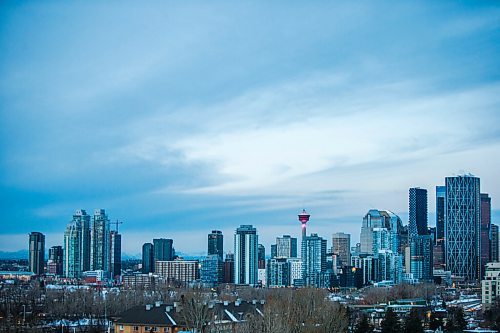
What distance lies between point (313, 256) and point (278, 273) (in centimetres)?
930

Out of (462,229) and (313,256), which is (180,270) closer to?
(313,256)

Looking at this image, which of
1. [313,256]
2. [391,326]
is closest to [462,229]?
[313,256]

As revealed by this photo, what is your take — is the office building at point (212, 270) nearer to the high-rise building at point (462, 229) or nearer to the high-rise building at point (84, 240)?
the high-rise building at point (84, 240)

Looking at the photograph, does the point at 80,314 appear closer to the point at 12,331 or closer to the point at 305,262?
the point at 12,331

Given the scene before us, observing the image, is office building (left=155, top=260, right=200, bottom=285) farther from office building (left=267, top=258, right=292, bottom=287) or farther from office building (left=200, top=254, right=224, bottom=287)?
office building (left=267, top=258, right=292, bottom=287)

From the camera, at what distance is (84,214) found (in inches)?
5453

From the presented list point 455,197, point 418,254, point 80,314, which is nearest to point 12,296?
point 80,314

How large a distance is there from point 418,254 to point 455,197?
3210 cm

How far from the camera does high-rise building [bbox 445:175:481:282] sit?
166250 mm

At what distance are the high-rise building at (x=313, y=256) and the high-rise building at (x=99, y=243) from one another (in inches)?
1342

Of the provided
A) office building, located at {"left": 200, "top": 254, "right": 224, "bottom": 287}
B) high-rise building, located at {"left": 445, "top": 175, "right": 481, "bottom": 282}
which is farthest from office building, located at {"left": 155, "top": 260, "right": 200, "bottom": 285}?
high-rise building, located at {"left": 445, "top": 175, "right": 481, "bottom": 282}

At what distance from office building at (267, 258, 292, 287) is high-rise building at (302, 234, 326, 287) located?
303 cm

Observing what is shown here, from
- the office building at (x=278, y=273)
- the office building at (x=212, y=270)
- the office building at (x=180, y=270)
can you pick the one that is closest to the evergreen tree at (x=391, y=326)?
the office building at (x=278, y=273)

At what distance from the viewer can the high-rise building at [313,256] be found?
128200mm
